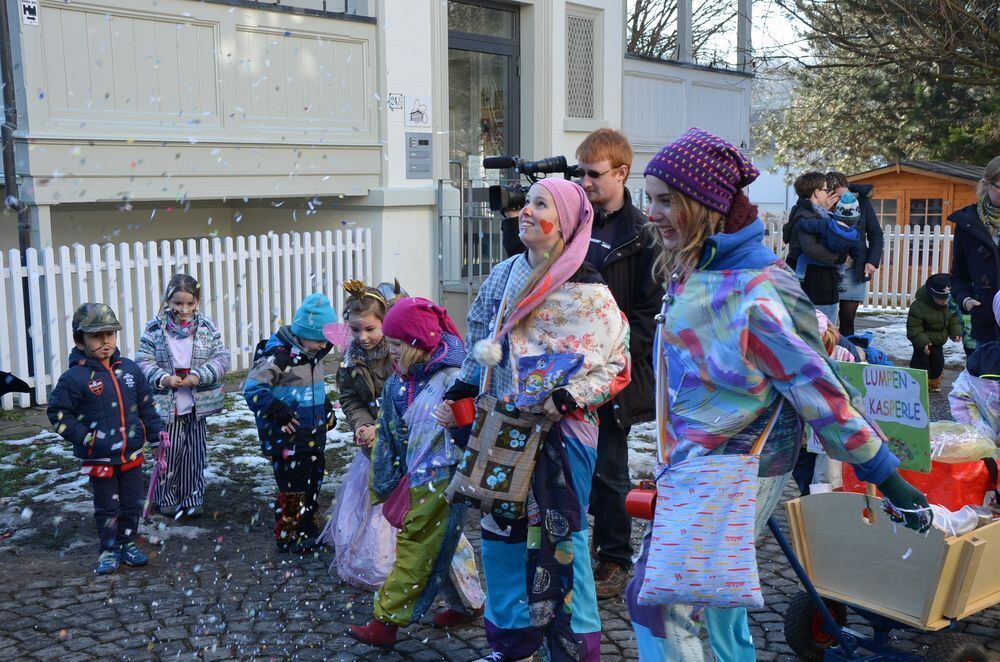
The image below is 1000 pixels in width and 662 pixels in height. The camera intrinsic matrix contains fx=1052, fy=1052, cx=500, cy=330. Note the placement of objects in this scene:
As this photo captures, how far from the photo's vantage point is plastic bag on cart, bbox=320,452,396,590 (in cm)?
488

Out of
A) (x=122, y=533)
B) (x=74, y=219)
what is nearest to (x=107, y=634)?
(x=122, y=533)

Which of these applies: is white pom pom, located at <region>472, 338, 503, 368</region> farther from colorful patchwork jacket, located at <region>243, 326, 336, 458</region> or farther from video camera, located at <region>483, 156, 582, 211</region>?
colorful patchwork jacket, located at <region>243, 326, 336, 458</region>

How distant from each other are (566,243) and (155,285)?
6.91 meters

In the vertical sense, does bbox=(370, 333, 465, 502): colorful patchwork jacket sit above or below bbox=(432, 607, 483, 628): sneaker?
above

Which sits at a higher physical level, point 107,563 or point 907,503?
point 907,503

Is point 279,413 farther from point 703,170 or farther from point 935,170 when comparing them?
point 935,170

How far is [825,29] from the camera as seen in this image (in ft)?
43.8

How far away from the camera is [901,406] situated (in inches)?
133

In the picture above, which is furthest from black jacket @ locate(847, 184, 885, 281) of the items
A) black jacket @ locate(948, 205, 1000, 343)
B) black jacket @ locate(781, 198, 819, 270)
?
black jacket @ locate(948, 205, 1000, 343)

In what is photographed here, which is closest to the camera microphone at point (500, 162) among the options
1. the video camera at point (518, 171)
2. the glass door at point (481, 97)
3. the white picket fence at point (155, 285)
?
the video camera at point (518, 171)

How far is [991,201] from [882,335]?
8.39 metres

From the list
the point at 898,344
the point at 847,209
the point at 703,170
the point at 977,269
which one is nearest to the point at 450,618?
the point at 703,170

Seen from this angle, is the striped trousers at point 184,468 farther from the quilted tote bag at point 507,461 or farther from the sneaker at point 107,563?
the quilted tote bag at point 507,461

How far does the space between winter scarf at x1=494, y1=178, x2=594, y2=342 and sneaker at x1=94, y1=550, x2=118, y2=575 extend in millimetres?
2596
